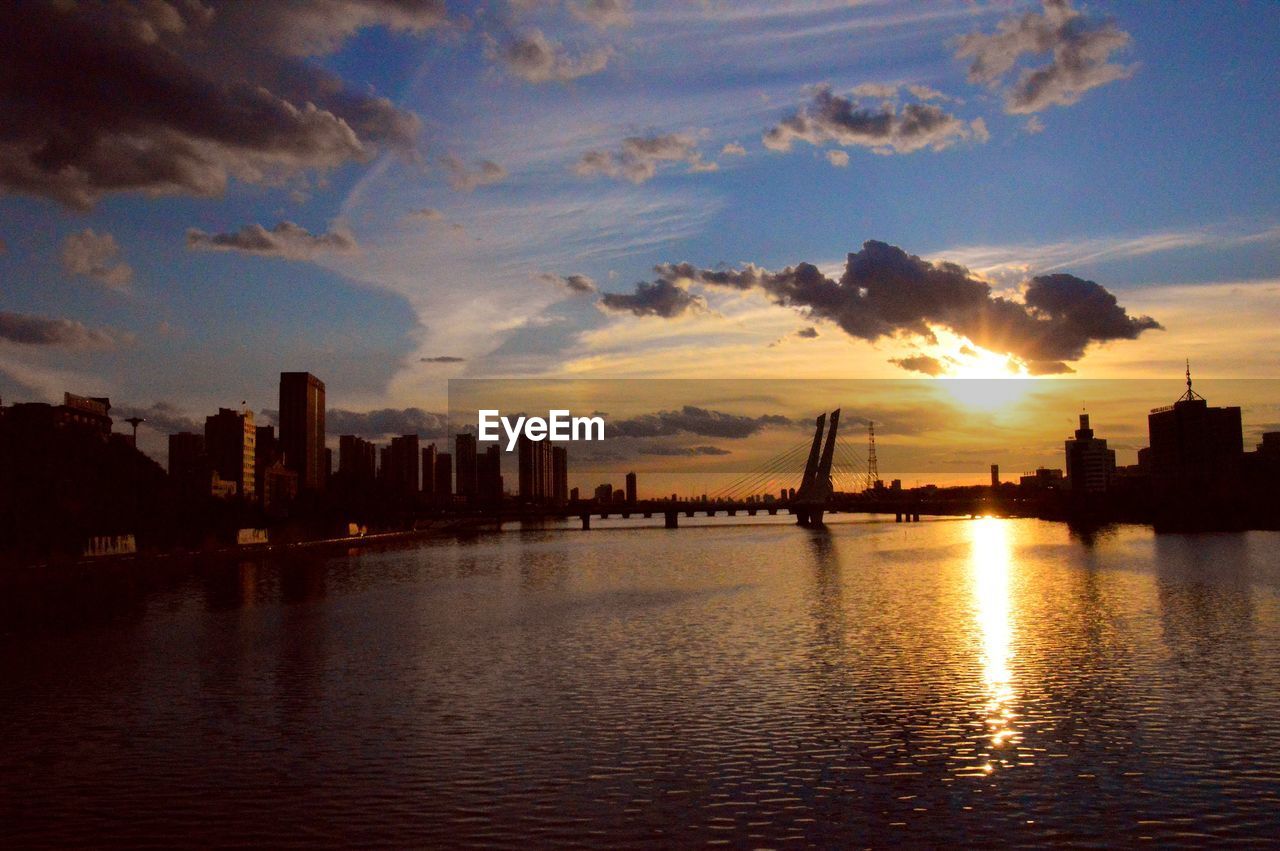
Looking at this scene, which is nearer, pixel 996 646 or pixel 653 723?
pixel 653 723

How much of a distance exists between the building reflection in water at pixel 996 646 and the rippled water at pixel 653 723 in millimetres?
133

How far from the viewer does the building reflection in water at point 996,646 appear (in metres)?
20.4

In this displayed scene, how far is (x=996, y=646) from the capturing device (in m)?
32.3

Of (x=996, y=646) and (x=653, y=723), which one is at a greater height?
(x=653, y=723)

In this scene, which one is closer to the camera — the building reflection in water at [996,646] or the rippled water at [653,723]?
the rippled water at [653,723]

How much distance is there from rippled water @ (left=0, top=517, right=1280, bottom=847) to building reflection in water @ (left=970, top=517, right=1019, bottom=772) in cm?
13

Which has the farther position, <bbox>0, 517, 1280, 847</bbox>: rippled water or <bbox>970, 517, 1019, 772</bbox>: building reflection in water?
<bbox>970, 517, 1019, 772</bbox>: building reflection in water

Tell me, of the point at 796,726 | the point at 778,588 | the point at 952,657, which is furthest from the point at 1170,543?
the point at 796,726

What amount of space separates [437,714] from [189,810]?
738 centimetres

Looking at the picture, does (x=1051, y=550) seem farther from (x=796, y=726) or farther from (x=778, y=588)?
(x=796, y=726)

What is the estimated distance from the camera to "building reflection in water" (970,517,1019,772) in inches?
803

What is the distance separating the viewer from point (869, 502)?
198m

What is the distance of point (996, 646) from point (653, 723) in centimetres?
1532

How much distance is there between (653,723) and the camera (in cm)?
2116
